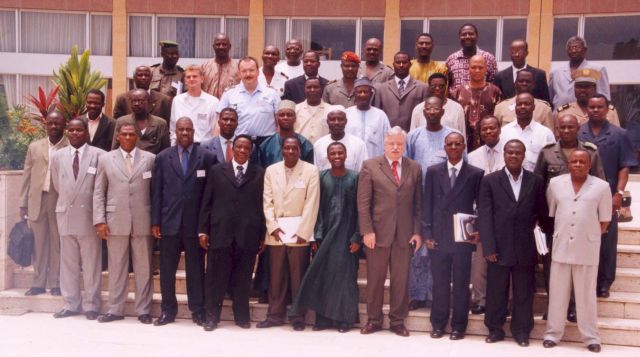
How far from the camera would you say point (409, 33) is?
19797mm

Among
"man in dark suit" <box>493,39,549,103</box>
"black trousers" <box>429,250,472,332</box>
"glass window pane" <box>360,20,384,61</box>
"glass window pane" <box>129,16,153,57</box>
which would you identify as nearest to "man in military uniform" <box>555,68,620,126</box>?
"man in dark suit" <box>493,39,549,103</box>

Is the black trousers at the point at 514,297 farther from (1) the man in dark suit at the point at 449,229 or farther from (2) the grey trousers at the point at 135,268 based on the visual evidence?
(2) the grey trousers at the point at 135,268

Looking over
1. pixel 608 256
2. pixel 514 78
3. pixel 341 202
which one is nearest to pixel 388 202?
pixel 341 202

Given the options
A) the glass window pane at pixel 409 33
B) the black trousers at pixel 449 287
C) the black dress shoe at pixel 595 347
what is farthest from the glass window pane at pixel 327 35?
the black dress shoe at pixel 595 347

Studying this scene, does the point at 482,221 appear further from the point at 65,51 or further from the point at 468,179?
the point at 65,51

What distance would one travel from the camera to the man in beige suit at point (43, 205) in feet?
28.5

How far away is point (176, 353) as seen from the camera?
707cm

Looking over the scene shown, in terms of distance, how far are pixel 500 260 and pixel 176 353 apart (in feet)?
10.9

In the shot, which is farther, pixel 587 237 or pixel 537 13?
pixel 537 13

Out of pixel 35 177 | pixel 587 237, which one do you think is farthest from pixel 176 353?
pixel 587 237

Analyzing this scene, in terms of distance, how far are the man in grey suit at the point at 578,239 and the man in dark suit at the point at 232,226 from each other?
3.08 metres

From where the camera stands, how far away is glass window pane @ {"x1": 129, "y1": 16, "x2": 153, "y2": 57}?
20859mm

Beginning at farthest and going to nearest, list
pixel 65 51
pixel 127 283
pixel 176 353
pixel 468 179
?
1. pixel 65 51
2. pixel 127 283
3. pixel 468 179
4. pixel 176 353

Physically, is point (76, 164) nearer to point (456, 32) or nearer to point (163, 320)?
point (163, 320)
